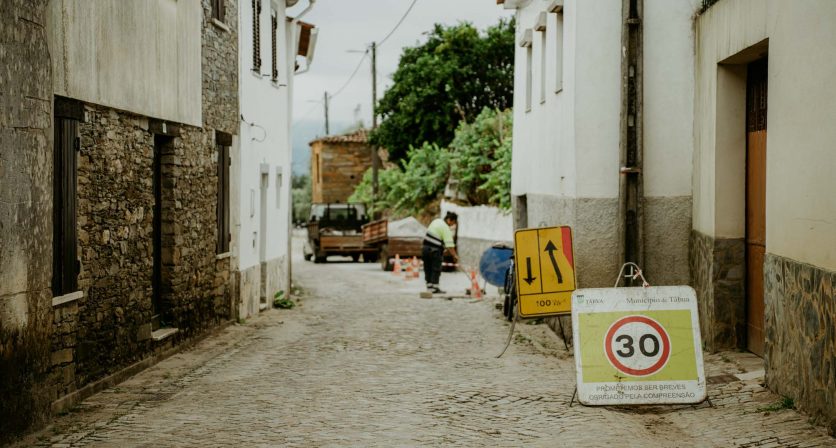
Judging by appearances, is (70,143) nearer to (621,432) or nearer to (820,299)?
(621,432)

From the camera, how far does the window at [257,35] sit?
19078 mm

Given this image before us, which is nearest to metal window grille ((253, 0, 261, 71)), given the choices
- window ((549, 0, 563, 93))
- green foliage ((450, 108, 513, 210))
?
window ((549, 0, 563, 93))

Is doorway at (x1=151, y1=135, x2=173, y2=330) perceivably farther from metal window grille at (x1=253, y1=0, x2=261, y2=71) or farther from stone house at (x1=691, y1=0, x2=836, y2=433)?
stone house at (x1=691, y1=0, x2=836, y2=433)

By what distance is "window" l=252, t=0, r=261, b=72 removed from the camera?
19.1 meters

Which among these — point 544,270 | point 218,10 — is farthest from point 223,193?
point 544,270

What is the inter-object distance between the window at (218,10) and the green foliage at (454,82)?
3075 centimetres

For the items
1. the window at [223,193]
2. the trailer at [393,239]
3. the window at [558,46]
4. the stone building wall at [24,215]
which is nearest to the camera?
the stone building wall at [24,215]

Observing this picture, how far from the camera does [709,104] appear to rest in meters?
12.4

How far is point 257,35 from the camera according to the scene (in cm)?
1941

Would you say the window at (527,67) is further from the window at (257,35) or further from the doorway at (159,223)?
the doorway at (159,223)

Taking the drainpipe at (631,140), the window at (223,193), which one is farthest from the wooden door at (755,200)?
the window at (223,193)

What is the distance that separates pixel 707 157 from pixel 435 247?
36.3ft

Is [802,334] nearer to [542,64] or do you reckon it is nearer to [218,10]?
[218,10]

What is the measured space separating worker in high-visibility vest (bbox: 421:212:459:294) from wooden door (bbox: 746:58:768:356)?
1099cm
